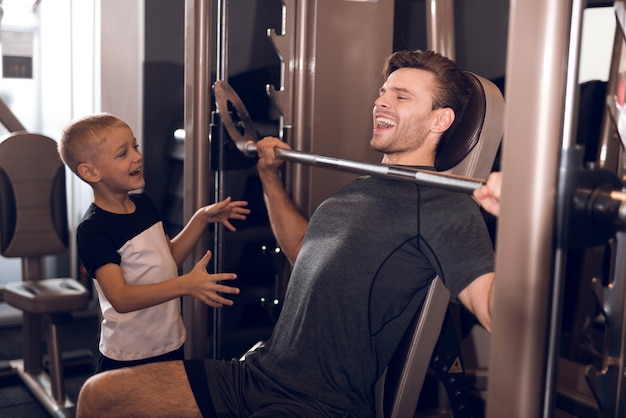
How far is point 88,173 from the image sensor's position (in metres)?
1.94

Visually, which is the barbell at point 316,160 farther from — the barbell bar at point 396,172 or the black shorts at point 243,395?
the black shorts at point 243,395

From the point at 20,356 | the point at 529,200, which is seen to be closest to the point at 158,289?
the point at 529,200

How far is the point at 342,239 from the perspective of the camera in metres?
1.68

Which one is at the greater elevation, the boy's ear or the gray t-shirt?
the boy's ear

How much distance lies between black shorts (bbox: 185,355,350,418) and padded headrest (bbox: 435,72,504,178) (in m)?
0.66

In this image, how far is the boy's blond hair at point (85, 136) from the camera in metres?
1.94

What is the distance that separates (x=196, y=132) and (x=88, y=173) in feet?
1.00

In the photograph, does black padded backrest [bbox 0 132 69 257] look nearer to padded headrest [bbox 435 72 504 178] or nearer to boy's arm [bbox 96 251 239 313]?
boy's arm [bbox 96 251 239 313]

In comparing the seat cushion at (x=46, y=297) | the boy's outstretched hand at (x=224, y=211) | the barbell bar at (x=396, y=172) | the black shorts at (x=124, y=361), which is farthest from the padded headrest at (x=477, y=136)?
the seat cushion at (x=46, y=297)

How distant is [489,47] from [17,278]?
9.10ft

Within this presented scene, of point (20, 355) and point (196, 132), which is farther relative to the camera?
point (20, 355)

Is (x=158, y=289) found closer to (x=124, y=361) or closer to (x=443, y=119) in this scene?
(x=124, y=361)

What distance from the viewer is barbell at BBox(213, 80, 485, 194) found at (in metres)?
1.16

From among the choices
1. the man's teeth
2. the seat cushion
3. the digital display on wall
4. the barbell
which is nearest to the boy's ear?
the barbell
